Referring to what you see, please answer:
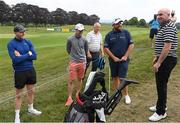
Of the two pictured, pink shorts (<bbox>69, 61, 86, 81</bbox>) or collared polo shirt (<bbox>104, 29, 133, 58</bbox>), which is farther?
pink shorts (<bbox>69, 61, 86, 81</bbox>)

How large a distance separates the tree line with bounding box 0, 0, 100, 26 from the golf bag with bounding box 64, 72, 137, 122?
9139cm

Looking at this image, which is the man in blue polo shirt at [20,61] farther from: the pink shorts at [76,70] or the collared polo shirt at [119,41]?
the collared polo shirt at [119,41]

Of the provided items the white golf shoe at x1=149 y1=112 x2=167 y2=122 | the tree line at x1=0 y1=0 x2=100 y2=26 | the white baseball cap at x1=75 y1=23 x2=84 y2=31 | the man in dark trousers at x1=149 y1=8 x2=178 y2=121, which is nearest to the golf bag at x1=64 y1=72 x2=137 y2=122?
the man in dark trousers at x1=149 y1=8 x2=178 y2=121

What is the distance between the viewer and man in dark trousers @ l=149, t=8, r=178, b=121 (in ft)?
21.7

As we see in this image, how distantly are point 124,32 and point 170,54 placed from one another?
5.71 feet

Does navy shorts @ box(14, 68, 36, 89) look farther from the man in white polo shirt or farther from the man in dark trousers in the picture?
the man in white polo shirt

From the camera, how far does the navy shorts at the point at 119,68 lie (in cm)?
834

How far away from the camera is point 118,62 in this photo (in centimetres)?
834

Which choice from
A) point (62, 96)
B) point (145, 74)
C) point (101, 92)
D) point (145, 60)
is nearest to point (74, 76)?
point (62, 96)

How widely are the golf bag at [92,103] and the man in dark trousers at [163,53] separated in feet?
7.30

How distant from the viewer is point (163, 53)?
6.60 metres

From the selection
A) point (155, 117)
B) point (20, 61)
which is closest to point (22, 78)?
point (20, 61)

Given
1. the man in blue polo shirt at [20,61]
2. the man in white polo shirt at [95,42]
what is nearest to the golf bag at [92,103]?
the man in blue polo shirt at [20,61]

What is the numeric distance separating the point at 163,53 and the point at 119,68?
1.95 metres
